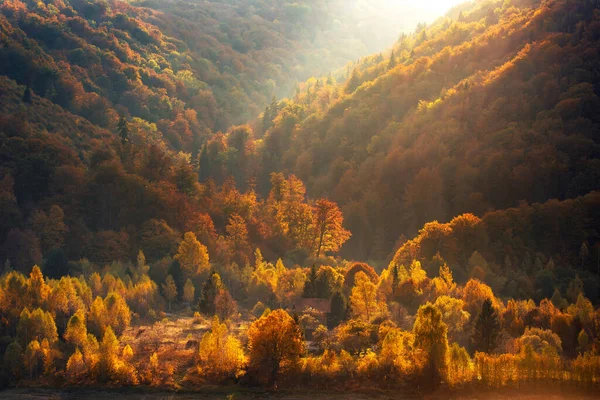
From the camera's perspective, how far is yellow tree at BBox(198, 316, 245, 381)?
91.7m

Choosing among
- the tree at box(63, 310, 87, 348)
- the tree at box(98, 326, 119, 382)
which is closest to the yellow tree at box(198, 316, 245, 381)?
the tree at box(98, 326, 119, 382)

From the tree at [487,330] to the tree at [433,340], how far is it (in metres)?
6.24

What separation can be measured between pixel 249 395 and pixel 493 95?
124756 mm

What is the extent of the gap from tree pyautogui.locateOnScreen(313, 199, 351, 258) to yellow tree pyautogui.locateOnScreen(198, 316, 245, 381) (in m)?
61.5

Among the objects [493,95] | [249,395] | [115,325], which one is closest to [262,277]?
[115,325]

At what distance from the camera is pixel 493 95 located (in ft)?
616

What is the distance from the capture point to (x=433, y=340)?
87.7m

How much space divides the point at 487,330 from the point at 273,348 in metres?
26.9

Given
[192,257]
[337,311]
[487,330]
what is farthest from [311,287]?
[487,330]

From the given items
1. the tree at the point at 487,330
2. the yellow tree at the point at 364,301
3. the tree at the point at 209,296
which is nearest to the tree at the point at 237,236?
the tree at the point at 209,296

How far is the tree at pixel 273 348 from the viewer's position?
295 feet

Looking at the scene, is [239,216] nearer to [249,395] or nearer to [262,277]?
[262,277]

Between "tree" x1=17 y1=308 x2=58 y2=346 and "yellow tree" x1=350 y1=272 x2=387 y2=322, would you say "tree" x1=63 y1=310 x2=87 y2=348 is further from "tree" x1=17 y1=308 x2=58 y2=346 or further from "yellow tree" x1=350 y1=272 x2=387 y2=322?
"yellow tree" x1=350 y1=272 x2=387 y2=322

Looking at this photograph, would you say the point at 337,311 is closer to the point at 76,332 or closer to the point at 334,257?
the point at 76,332
